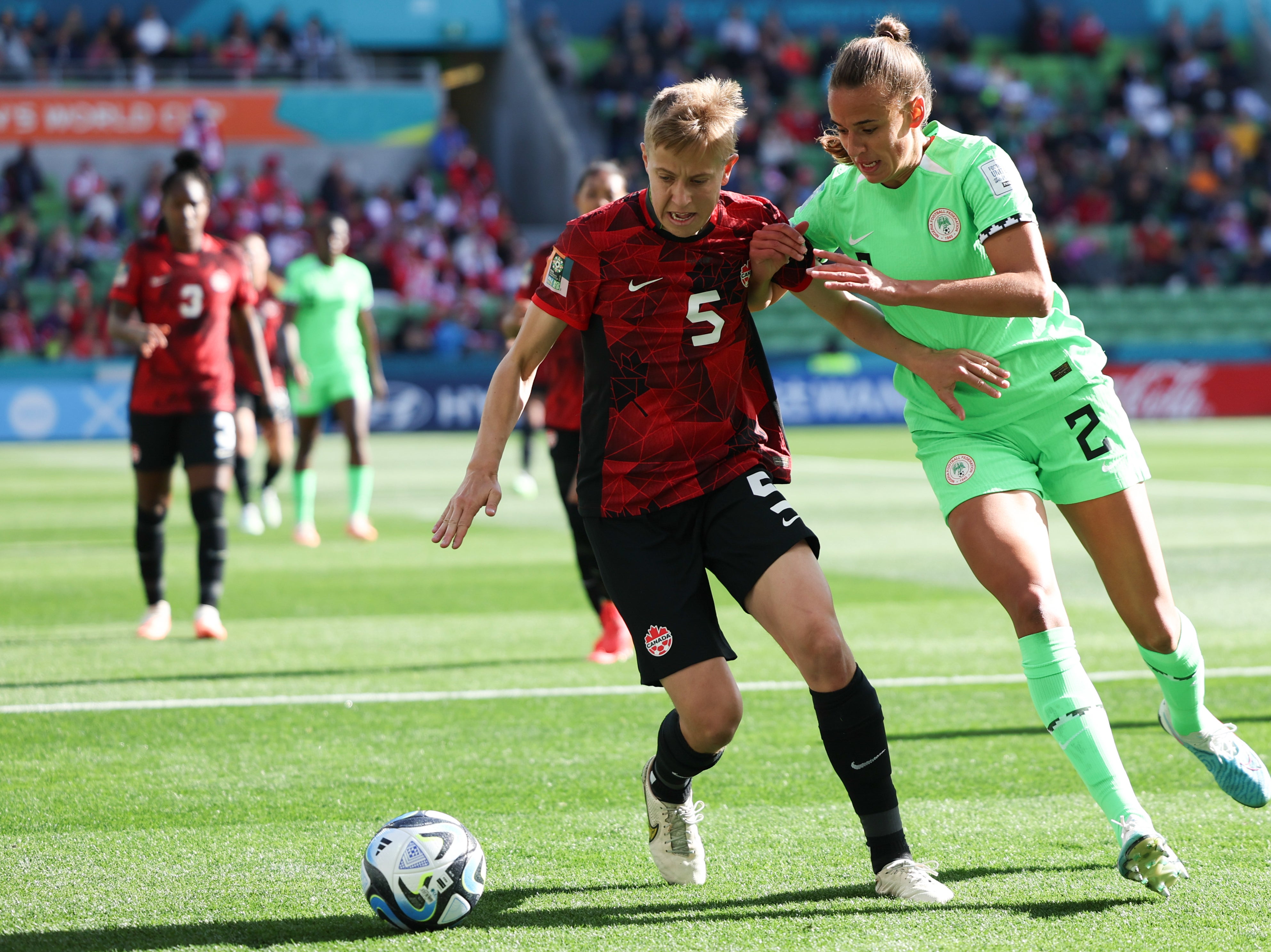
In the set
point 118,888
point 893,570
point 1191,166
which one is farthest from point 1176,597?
point 1191,166

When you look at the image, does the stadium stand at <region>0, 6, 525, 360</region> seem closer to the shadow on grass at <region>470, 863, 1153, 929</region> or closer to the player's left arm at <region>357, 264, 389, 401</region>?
the player's left arm at <region>357, 264, 389, 401</region>

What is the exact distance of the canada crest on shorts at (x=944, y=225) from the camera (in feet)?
13.9

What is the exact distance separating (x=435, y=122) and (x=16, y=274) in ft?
31.5

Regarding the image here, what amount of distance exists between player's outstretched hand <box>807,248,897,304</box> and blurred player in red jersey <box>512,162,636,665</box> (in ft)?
10.3

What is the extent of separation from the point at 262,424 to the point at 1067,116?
83.3 ft

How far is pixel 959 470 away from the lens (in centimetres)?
425

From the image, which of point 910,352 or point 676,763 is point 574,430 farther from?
point 676,763

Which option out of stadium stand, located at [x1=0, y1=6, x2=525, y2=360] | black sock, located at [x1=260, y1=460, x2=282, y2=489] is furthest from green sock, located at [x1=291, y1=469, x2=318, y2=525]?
stadium stand, located at [x1=0, y1=6, x2=525, y2=360]

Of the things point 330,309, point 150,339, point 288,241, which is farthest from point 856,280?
point 288,241

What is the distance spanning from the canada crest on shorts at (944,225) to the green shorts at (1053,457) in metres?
0.53

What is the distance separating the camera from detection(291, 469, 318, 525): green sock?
1262cm

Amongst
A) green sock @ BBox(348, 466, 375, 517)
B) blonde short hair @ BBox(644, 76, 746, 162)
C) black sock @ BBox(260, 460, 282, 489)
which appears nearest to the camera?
blonde short hair @ BBox(644, 76, 746, 162)

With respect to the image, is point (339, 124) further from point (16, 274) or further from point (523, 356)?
point (523, 356)

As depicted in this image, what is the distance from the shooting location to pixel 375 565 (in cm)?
1125
